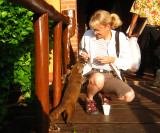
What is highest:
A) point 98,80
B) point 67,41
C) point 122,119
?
point 67,41

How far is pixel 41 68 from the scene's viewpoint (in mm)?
1507

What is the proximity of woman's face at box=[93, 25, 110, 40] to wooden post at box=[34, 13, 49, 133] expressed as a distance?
97 centimetres

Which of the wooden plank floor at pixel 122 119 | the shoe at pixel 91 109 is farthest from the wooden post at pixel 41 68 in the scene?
the shoe at pixel 91 109

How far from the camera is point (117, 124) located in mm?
1970

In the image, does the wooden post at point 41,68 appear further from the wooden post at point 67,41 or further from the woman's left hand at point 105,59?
the wooden post at point 67,41

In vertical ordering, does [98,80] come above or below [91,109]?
above

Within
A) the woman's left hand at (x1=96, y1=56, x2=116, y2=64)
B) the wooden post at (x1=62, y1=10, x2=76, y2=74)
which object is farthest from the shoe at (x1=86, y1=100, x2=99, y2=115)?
the wooden post at (x1=62, y1=10, x2=76, y2=74)

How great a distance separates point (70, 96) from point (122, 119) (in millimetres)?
664

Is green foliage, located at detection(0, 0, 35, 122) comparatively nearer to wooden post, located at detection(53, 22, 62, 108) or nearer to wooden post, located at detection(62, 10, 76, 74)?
wooden post, located at detection(53, 22, 62, 108)

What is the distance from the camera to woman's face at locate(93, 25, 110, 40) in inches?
92.7

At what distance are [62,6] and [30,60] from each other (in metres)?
1.75

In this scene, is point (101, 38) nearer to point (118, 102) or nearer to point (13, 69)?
point (118, 102)

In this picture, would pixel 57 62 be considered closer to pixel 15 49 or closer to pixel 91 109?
pixel 15 49

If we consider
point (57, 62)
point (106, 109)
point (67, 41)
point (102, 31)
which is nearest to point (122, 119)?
point (106, 109)
